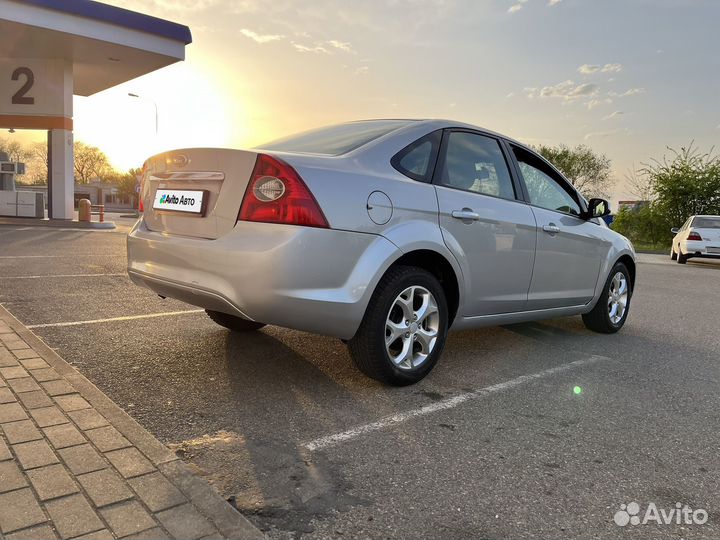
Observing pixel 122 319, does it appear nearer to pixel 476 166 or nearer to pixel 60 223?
pixel 476 166

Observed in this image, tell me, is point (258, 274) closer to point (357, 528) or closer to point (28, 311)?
point (357, 528)

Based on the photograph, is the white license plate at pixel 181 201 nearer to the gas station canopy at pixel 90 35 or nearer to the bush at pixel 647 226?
the gas station canopy at pixel 90 35

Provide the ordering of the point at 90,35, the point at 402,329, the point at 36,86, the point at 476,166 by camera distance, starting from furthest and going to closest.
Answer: the point at 36,86 < the point at 90,35 < the point at 476,166 < the point at 402,329

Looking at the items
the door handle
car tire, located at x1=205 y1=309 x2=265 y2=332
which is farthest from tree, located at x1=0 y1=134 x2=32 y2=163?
the door handle

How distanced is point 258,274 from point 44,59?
21.8 metres

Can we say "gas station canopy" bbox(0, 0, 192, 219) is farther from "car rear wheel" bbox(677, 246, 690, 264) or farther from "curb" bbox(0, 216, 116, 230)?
"car rear wheel" bbox(677, 246, 690, 264)

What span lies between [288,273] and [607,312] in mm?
3631

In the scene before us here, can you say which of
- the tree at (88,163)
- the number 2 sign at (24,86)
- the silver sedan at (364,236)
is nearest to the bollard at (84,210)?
the number 2 sign at (24,86)

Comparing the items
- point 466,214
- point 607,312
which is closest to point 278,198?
point 466,214

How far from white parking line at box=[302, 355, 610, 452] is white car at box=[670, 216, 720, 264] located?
13.9 m

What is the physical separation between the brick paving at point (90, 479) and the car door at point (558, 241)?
2.99 metres

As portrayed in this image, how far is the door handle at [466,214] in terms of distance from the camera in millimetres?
3645

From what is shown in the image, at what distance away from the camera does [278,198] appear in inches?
117

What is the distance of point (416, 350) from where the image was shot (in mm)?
3594
